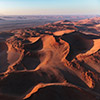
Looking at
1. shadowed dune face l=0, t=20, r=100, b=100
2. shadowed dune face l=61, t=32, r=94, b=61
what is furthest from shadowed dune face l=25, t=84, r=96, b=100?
shadowed dune face l=61, t=32, r=94, b=61

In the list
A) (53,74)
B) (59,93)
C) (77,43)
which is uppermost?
(59,93)

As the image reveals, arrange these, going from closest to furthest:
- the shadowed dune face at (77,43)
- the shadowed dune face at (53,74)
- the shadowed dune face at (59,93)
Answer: the shadowed dune face at (59,93)
the shadowed dune face at (53,74)
the shadowed dune face at (77,43)

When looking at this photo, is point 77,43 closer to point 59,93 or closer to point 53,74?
point 53,74

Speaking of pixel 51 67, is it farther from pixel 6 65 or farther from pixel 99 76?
pixel 6 65

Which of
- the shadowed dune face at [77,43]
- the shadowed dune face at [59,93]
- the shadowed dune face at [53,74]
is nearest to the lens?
the shadowed dune face at [59,93]

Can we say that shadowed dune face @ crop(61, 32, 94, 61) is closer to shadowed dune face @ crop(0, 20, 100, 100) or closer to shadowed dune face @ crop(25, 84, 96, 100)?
shadowed dune face @ crop(0, 20, 100, 100)

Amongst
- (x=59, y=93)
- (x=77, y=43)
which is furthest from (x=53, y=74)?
(x=77, y=43)

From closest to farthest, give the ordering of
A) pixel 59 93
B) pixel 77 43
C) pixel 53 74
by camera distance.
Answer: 1. pixel 59 93
2. pixel 53 74
3. pixel 77 43

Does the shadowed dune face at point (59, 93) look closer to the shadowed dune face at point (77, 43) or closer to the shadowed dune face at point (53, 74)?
the shadowed dune face at point (53, 74)

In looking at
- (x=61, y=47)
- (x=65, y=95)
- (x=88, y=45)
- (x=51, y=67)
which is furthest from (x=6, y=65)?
(x=88, y=45)

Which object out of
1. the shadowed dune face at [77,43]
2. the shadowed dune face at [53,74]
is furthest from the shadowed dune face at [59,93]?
the shadowed dune face at [77,43]

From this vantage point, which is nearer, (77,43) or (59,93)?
(59,93)
